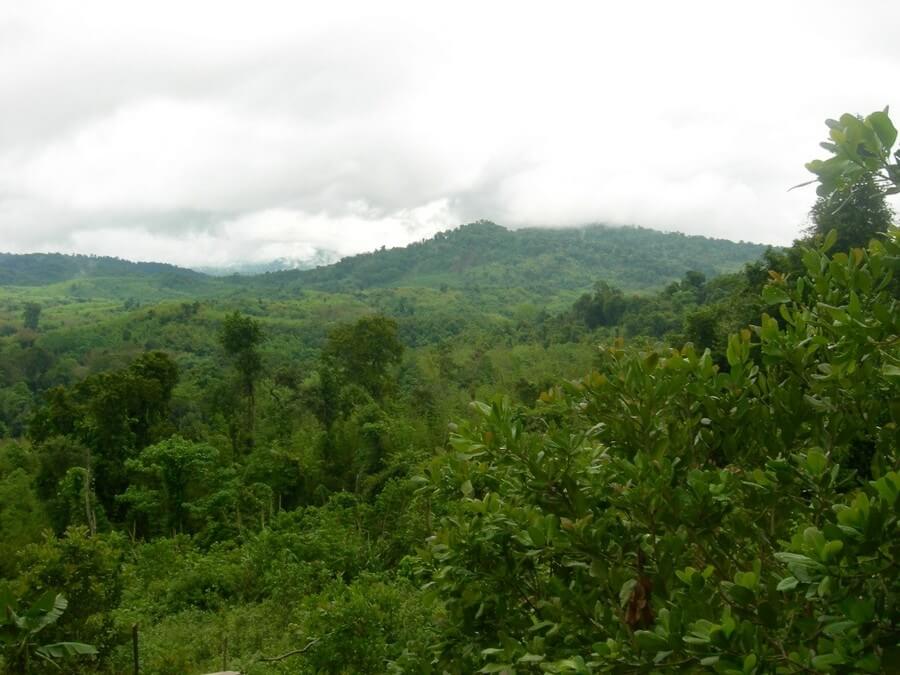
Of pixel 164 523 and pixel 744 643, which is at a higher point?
pixel 744 643

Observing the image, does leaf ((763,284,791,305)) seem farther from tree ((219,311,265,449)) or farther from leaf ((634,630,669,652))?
tree ((219,311,265,449))

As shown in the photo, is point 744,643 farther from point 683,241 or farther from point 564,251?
point 683,241

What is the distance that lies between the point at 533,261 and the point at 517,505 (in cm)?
12590

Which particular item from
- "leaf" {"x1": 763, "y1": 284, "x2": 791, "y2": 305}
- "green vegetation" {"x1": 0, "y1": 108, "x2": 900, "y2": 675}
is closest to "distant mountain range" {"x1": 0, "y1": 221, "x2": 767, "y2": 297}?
"green vegetation" {"x1": 0, "y1": 108, "x2": 900, "y2": 675}

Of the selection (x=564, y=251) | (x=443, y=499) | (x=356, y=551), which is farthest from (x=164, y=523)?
(x=564, y=251)

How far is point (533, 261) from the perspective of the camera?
126m

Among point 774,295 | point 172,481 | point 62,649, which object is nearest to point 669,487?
point 774,295

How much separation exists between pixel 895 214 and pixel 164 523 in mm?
22165

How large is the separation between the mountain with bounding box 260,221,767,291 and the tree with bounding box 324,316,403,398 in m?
85.0

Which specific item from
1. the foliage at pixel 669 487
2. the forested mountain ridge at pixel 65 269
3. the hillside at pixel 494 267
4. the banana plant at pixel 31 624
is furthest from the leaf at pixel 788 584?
the forested mountain ridge at pixel 65 269

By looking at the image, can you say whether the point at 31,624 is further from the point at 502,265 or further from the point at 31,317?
the point at 502,265

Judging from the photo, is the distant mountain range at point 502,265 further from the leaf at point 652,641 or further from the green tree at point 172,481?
the leaf at point 652,641

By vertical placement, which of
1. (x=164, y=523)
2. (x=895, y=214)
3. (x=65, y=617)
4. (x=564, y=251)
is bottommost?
(x=164, y=523)

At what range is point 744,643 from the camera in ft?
4.82
